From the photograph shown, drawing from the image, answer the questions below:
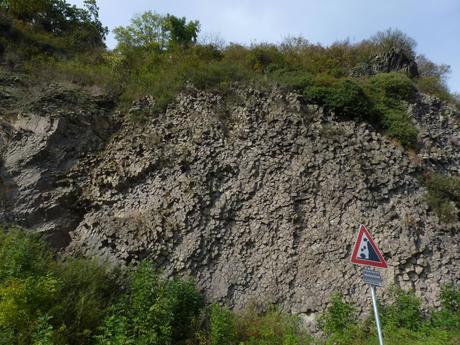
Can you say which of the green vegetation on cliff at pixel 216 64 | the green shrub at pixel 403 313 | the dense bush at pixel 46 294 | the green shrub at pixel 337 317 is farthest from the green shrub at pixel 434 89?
the dense bush at pixel 46 294

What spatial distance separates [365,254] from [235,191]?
4.56 meters

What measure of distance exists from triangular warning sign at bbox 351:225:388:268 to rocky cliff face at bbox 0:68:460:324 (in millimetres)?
2854

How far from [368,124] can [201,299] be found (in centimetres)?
642

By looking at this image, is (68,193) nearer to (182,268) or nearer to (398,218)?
(182,268)

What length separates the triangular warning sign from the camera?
218 inches

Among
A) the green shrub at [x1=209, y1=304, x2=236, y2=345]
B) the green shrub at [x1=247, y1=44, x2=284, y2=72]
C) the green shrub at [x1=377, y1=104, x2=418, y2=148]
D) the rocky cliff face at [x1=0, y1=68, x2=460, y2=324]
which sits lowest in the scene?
the green shrub at [x1=209, y1=304, x2=236, y2=345]

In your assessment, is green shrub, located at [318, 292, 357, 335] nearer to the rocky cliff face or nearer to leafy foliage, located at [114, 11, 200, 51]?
the rocky cliff face

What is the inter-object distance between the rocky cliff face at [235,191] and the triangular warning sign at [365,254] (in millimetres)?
2854

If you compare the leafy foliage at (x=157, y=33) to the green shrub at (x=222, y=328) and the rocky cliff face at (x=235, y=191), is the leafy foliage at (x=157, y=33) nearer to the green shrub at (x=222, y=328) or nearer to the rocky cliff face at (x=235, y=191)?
the rocky cliff face at (x=235, y=191)

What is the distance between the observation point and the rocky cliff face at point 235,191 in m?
8.59

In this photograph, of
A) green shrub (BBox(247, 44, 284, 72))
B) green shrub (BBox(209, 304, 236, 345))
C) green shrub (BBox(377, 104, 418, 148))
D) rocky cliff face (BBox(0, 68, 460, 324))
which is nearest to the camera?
green shrub (BBox(209, 304, 236, 345))

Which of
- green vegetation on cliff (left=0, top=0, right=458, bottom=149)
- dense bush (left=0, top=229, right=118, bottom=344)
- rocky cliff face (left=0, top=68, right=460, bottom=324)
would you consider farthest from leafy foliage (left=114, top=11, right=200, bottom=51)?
dense bush (left=0, top=229, right=118, bottom=344)

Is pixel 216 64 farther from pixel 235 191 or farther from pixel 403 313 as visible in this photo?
pixel 403 313

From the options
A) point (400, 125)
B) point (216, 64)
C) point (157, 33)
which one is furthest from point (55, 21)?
point (400, 125)
